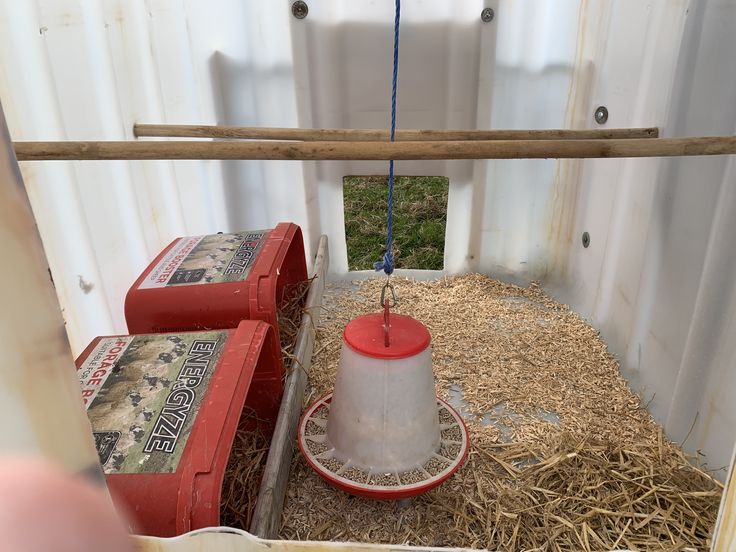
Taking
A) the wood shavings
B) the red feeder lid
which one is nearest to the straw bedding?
the wood shavings

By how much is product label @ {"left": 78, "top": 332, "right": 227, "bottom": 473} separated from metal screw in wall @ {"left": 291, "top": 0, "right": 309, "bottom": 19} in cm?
132

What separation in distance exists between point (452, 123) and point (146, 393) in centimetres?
158

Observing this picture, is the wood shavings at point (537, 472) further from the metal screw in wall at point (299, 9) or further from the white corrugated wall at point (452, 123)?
the metal screw in wall at point (299, 9)

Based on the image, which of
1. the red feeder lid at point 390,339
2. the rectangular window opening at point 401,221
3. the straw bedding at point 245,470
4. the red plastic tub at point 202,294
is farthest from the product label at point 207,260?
the rectangular window opening at point 401,221

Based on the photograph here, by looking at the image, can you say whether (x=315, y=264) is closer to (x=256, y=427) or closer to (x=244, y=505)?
(x=256, y=427)

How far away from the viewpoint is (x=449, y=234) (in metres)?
2.49

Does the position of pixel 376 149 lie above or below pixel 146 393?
above

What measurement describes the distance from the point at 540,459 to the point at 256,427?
721 mm

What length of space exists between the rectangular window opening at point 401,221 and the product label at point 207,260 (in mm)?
947

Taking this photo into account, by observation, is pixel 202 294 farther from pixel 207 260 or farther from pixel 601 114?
pixel 601 114

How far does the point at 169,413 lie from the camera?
3.54 feet

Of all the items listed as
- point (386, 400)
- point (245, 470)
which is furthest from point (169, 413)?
point (386, 400)

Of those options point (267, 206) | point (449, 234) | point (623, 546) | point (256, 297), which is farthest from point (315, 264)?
point (623, 546)

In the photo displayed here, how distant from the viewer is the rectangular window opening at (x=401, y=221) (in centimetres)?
290
